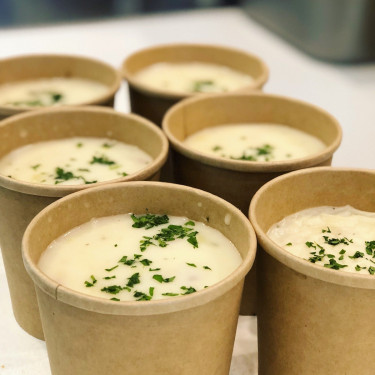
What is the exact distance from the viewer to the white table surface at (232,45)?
1327 mm

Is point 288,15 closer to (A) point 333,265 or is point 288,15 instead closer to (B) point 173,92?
(B) point 173,92

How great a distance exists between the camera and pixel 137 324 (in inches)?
34.8

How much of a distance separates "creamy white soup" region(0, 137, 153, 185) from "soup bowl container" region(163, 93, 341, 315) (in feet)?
0.41

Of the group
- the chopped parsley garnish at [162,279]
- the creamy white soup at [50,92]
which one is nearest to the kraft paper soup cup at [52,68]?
the creamy white soup at [50,92]

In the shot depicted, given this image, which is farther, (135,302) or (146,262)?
(146,262)

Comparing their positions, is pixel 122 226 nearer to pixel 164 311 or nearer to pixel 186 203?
pixel 186 203

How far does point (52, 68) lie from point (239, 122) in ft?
2.30

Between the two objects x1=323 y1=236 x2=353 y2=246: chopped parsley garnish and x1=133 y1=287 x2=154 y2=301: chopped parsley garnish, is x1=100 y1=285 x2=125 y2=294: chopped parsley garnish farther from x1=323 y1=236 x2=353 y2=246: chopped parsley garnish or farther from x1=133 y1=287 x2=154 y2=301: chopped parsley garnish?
x1=323 y1=236 x2=353 y2=246: chopped parsley garnish

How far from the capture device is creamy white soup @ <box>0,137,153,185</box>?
137 cm

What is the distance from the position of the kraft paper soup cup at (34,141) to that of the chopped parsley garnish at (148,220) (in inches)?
3.1

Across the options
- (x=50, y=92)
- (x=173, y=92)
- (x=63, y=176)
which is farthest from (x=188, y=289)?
(x=50, y=92)

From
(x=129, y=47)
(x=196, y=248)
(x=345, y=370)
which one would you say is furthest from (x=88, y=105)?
(x=129, y=47)

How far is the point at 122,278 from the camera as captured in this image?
103 cm

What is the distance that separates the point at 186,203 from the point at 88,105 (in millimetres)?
533
